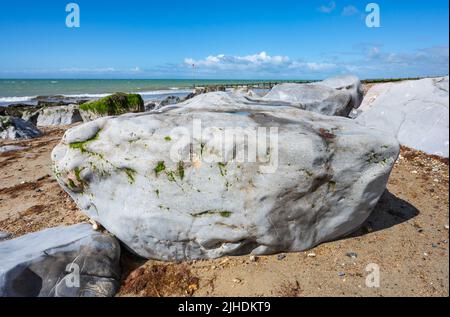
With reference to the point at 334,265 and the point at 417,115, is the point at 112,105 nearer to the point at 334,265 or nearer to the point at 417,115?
the point at 417,115

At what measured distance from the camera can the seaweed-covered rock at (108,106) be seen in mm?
17797

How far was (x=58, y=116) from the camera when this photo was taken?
23453 mm

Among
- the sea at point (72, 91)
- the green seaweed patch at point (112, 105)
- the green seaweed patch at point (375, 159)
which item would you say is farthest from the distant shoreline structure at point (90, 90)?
the green seaweed patch at point (375, 159)

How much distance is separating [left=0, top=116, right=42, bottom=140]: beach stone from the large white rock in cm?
1728

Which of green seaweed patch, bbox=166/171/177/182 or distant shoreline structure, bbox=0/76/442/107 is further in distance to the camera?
distant shoreline structure, bbox=0/76/442/107

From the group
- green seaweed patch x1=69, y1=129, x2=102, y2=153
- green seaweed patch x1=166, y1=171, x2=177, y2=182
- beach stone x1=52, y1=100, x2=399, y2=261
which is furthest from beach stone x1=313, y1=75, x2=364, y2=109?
green seaweed patch x1=69, y1=129, x2=102, y2=153

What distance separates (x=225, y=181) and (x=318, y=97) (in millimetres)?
7736

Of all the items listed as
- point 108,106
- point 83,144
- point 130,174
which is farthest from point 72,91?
point 130,174

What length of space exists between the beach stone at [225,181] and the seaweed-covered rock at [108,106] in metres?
13.6

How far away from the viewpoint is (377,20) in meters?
6.05

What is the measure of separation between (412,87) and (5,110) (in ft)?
103

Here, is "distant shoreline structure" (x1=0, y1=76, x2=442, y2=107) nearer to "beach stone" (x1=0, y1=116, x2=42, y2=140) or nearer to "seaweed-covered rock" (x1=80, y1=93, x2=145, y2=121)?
"seaweed-covered rock" (x1=80, y1=93, x2=145, y2=121)

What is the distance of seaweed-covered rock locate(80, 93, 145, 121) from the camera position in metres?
17.8
